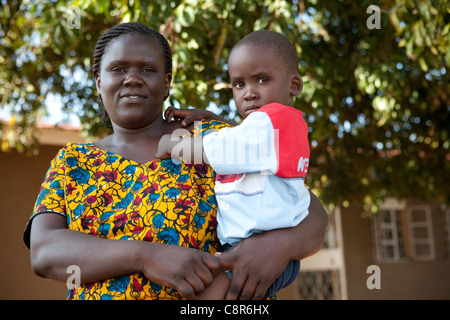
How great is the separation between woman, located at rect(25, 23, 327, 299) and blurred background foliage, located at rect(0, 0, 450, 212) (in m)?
1.99

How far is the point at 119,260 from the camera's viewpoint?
1.42m

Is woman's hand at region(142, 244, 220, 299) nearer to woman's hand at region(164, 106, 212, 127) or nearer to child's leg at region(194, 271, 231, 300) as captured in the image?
child's leg at region(194, 271, 231, 300)

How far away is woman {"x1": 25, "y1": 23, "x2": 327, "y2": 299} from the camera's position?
4.70ft

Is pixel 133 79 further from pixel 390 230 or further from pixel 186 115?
pixel 390 230

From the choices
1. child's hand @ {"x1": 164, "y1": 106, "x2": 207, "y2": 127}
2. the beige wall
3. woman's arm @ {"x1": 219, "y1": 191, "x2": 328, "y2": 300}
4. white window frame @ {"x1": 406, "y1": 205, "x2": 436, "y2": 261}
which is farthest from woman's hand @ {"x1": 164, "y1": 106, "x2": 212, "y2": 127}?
white window frame @ {"x1": 406, "y1": 205, "x2": 436, "y2": 261}

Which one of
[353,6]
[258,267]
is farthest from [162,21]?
[258,267]

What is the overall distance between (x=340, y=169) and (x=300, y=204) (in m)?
5.13

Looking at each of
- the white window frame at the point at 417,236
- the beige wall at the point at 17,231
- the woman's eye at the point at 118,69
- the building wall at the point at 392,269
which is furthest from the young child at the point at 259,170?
the white window frame at the point at 417,236

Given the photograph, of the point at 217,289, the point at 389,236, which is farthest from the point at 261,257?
the point at 389,236

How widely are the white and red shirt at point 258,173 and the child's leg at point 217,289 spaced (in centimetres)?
15

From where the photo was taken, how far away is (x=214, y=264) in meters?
1.43

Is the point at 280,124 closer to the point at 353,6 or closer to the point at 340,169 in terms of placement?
the point at 353,6

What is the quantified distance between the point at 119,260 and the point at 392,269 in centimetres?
1052

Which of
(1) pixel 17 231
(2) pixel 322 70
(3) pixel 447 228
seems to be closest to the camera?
(2) pixel 322 70
